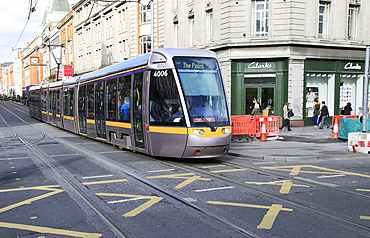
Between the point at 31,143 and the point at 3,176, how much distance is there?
7.30 metres

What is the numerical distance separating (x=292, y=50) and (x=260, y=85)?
9.91ft

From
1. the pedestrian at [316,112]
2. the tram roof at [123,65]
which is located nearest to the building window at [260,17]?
the pedestrian at [316,112]

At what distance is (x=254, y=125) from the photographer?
1652 cm

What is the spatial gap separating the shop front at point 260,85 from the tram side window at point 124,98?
13.0 meters

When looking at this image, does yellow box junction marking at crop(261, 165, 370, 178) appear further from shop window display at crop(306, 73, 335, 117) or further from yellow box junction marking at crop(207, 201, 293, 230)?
shop window display at crop(306, 73, 335, 117)

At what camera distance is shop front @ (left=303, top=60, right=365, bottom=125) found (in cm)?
2452

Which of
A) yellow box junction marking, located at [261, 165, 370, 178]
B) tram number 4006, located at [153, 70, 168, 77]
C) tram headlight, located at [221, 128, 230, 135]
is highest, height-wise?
tram number 4006, located at [153, 70, 168, 77]

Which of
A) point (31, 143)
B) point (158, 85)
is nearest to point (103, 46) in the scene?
point (31, 143)

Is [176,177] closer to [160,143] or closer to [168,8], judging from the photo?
[160,143]

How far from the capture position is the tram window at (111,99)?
1324 centimetres

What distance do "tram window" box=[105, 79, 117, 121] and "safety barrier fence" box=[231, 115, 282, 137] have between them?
219 inches

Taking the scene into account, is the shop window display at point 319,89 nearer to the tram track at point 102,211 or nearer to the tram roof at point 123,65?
the tram roof at point 123,65

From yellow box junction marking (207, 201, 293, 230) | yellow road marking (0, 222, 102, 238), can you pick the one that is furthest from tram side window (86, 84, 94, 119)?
yellow road marking (0, 222, 102, 238)

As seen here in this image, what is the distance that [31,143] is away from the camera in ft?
51.3
